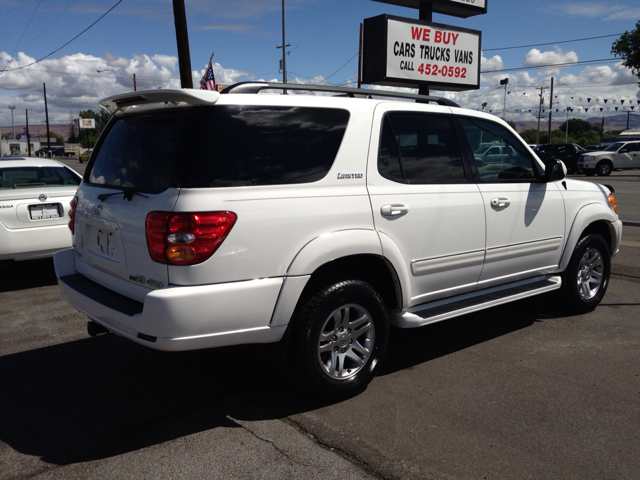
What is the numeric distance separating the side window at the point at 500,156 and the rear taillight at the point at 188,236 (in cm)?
244

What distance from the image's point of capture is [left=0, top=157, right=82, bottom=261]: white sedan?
641 centimetres

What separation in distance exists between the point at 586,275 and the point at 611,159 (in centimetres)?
2836

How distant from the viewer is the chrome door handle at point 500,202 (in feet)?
14.7

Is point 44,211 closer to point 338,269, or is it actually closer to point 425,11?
point 338,269

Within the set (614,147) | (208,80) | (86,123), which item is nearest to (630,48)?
(614,147)

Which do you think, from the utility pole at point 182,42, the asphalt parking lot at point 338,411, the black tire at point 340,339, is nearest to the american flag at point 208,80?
the utility pole at point 182,42

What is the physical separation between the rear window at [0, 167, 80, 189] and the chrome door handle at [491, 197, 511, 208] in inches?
213

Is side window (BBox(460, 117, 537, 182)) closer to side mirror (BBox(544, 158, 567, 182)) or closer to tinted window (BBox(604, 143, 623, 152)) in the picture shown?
side mirror (BBox(544, 158, 567, 182))

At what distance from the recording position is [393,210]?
3.81 m

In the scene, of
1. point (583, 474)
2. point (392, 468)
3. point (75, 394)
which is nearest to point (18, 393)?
point (75, 394)

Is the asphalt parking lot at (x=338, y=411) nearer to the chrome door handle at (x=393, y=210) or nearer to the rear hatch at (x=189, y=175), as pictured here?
the rear hatch at (x=189, y=175)

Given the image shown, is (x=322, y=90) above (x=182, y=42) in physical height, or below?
below

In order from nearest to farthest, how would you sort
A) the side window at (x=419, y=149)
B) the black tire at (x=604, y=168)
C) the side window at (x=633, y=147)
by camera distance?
the side window at (x=419, y=149) → the black tire at (x=604, y=168) → the side window at (x=633, y=147)

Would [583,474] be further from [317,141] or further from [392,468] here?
[317,141]
